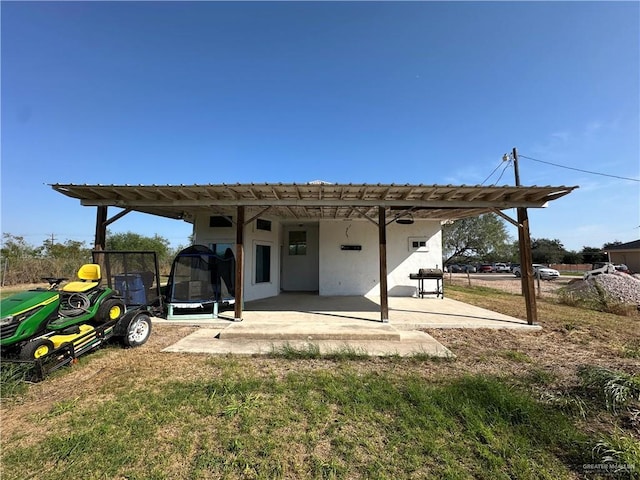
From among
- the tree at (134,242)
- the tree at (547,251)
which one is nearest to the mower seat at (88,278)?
the tree at (134,242)

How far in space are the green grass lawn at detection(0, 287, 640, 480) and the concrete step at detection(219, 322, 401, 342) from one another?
1.10 meters

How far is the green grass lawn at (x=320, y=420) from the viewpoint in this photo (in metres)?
2.07

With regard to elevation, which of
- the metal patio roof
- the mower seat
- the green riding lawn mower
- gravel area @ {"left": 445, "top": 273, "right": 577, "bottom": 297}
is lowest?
gravel area @ {"left": 445, "top": 273, "right": 577, "bottom": 297}

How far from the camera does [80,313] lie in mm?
3922

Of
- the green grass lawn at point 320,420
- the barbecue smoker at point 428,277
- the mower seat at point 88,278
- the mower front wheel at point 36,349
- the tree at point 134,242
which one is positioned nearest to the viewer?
the green grass lawn at point 320,420

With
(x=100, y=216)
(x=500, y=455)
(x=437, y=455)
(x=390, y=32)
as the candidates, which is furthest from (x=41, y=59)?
(x=500, y=455)

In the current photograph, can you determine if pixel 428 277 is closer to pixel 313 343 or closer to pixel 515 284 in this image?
pixel 313 343

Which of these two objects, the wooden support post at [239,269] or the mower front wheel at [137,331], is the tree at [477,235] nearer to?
the wooden support post at [239,269]

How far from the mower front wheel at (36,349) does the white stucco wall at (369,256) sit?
8.33m

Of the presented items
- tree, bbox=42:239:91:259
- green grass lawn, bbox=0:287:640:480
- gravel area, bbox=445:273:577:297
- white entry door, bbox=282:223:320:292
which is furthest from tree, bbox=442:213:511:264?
tree, bbox=42:239:91:259

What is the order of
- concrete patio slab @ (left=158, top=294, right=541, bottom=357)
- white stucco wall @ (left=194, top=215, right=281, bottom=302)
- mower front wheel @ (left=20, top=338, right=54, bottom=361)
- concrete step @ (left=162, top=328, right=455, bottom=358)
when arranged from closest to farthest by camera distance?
mower front wheel @ (left=20, top=338, right=54, bottom=361), concrete step @ (left=162, top=328, right=455, bottom=358), concrete patio slab @ (left=158, top=294, right=541, bottom=357), white stucco wall @ (left=194, top=215, right=281, bottom=302)

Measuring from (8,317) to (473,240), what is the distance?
32.2 metres

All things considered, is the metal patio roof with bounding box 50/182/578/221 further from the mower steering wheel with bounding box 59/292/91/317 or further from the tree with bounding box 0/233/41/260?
the tree with bounding box 0/233/41/260

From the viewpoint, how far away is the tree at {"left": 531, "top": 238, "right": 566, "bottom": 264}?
1849 inches
